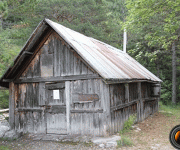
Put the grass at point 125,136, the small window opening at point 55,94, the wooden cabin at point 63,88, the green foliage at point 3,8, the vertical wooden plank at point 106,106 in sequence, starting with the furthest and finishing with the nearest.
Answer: the small window opening at point 55,94 → the wooden cabin at point 63,88 → the vertical wooden plank at point 106,106 → the grass at point 125,136 → the green foliage at point 3,8

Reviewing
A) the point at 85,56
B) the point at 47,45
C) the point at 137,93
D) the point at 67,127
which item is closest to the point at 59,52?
the point at 47,45

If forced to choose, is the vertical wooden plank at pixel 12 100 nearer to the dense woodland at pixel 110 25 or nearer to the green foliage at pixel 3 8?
the green foliage at pixel 3 8

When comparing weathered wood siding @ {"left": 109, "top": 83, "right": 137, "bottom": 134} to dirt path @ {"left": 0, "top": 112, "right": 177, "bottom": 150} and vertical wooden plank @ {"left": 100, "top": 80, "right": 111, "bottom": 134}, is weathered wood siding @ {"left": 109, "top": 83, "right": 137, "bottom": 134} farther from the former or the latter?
dirt path @ {"left": 0, "top": 112, "right": 177, "bottom": 150}

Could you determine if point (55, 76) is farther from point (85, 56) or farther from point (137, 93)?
point (137, 93)

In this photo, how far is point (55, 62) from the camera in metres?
9.18

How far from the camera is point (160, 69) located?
1011 inches

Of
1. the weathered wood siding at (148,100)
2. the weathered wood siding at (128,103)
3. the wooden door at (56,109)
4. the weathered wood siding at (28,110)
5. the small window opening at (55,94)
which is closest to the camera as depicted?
the weathered wood siding at (128,103)

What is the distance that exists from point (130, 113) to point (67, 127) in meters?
4.06

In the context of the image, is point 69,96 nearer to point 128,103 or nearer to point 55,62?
point 55,62

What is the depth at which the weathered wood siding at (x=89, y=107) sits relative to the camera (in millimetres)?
8133

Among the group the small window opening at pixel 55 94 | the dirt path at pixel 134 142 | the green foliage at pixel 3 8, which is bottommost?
the dirt path at pixel 134 142

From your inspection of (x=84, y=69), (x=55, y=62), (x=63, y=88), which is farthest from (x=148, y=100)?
(x=55, y=62)

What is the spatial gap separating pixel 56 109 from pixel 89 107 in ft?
5.71

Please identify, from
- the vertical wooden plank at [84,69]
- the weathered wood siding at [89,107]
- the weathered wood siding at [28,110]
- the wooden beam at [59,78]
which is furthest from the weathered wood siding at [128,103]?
the weathered wood siding at [28,110]
